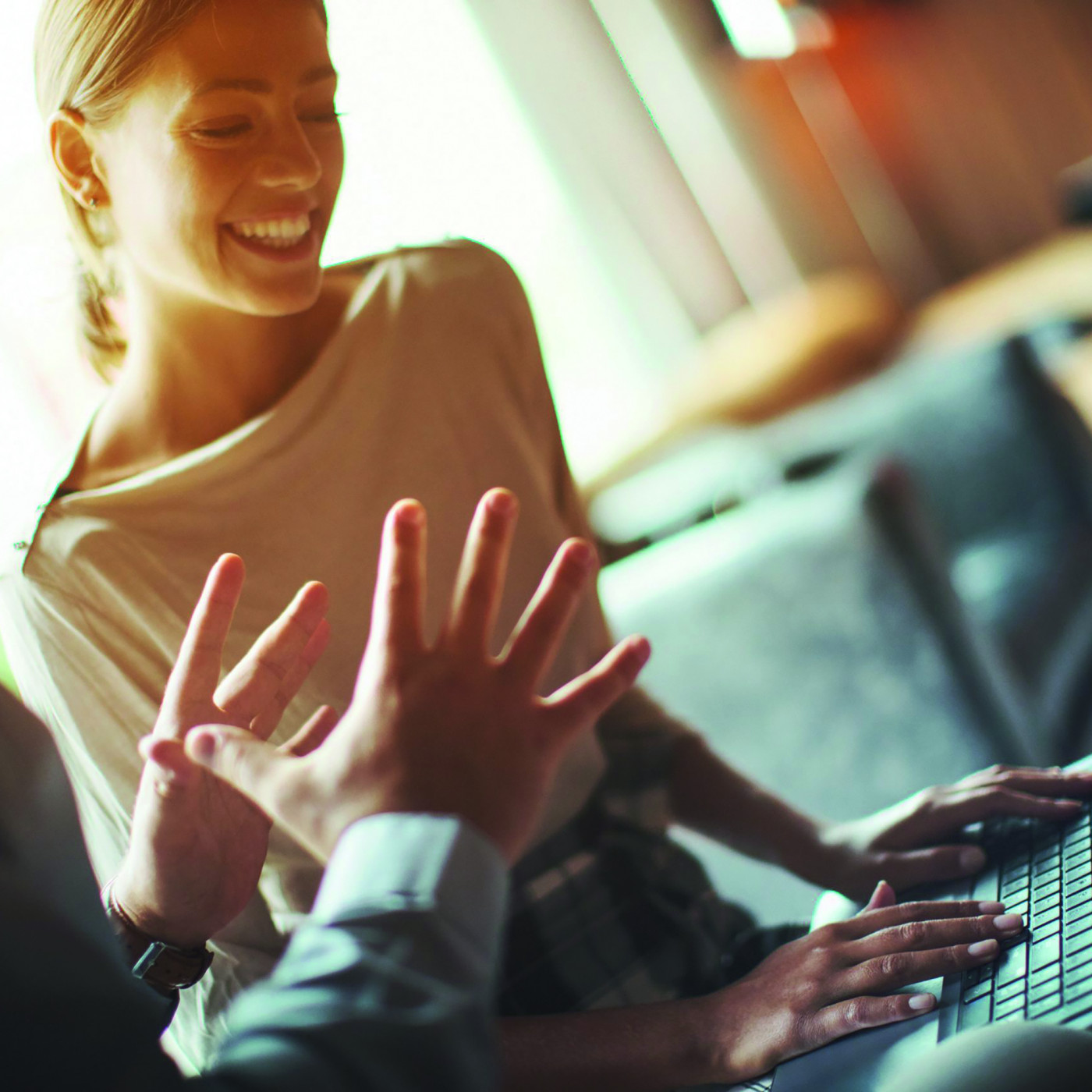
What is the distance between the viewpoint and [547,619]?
0.48 meters

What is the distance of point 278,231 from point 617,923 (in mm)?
521

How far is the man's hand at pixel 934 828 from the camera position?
0.71 m

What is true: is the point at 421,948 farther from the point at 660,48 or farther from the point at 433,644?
the point at 660,48

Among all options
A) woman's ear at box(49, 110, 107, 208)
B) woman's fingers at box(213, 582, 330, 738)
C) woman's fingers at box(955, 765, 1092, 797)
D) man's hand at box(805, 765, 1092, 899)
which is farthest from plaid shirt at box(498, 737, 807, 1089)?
woman's ear at box(49, 110, 107, 208)

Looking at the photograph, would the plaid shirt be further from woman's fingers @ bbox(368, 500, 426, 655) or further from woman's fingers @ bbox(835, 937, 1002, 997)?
woman's fingers @ bbox(368, 500, 426, 655)

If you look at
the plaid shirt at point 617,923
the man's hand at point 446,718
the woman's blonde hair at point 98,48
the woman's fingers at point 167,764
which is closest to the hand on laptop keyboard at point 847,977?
the plaid shirt at point 617,923

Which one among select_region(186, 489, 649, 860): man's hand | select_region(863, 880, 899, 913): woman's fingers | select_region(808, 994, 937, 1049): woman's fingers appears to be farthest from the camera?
select_region(863, 880, 899, 913): woman's fingers

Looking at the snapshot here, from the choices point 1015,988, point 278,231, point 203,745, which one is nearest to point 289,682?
point 203,745

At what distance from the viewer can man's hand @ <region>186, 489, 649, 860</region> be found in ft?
1.48

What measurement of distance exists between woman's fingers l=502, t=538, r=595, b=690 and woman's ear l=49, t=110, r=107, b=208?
1.30 ft

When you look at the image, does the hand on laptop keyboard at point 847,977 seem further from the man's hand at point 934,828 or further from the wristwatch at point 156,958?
the wristwatch at point 156,958

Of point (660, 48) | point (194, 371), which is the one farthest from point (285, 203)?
point (660, 48)

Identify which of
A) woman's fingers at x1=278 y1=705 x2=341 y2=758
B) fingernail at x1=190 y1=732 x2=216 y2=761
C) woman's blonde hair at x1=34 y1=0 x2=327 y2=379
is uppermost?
woman's blonde hair at x1=34 y1=0 x2=327 y2=379

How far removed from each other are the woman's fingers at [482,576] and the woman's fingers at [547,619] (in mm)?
15
